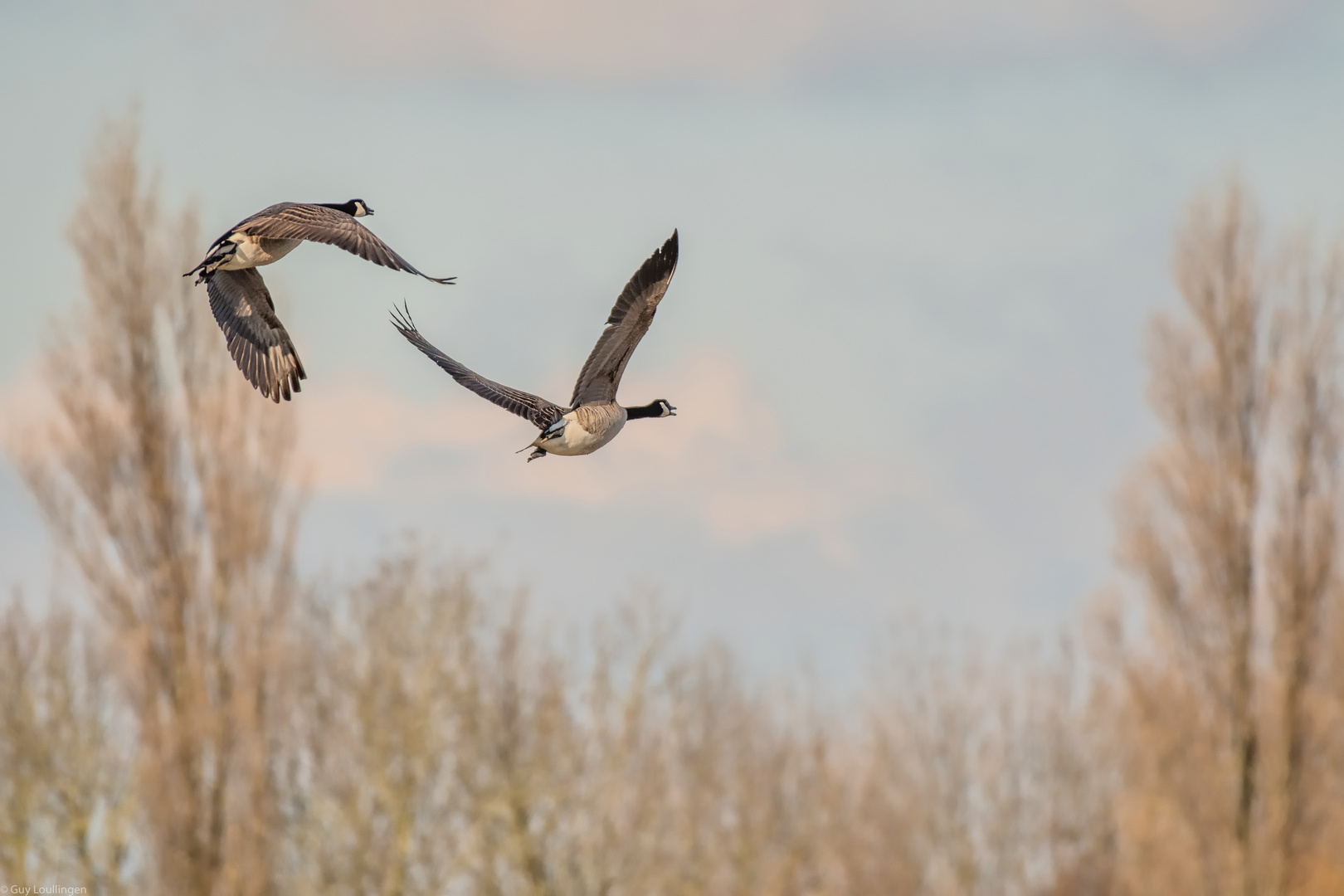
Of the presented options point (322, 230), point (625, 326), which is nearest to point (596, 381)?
point (625, 326)

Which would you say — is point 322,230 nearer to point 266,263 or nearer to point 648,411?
point 266,263

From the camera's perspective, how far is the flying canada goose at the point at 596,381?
8922 mm

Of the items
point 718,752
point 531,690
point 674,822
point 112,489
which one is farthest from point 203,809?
point 718,752

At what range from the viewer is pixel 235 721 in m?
18.6

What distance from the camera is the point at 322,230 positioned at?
8555 mm

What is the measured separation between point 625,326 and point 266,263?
1.88m

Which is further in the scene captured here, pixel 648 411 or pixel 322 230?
pixel 648 411

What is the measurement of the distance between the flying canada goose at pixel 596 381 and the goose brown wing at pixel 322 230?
2.87 feet

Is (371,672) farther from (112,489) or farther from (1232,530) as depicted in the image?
(1232,530)

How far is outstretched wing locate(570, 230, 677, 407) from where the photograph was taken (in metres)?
9.60

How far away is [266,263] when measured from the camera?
29.6 ft

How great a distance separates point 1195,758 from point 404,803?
10.1 metres

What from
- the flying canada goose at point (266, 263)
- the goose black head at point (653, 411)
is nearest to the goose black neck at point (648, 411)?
the goose black head at point (653, 411)

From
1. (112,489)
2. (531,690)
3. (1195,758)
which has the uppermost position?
(112,489)
